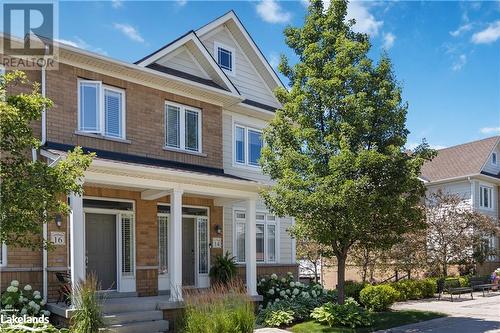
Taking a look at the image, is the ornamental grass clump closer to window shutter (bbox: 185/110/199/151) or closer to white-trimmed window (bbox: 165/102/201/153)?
white-trimmed window (bbox: 165/102/201/153)

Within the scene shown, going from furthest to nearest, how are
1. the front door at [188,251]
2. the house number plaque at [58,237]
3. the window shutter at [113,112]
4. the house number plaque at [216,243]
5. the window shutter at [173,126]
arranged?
1. the house number plaque at [216,243]
2. the front door at [188,251]
3. the window shutter at [173,126]
4. the window shutter at [113,112]
5. the house number plaque at [58,237]

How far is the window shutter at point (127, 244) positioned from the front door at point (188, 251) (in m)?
2.08

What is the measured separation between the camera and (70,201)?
11312 millimetres

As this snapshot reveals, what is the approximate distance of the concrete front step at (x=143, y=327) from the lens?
11.2 metres

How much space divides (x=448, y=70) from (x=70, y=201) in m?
10.9

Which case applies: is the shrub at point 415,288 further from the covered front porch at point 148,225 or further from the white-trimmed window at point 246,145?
the covered front porch at point 148,225

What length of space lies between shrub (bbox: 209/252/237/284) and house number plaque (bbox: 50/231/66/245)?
5011 mm

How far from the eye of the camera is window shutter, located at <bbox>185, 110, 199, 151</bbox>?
16252 millimetres

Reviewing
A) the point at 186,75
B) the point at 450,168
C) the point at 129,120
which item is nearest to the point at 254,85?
the point at 186,75

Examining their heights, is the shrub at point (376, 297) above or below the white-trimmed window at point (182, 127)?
below

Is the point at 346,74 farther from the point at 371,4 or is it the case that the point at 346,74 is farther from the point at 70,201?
the point at 70,201

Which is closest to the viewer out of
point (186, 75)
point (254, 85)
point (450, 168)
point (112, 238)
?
point (112, 238)

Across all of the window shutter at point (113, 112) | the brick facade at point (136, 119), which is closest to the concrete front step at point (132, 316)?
the brick facade at point (136, 119)

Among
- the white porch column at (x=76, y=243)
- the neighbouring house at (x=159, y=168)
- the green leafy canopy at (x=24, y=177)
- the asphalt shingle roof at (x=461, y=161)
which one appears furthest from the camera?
the asphalt shingle roof at (x=461, y=161)
